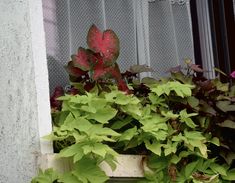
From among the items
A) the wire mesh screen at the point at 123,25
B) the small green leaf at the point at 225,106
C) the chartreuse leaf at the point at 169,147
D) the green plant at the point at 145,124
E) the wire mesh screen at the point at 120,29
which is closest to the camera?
the green plant at the point at 145,124

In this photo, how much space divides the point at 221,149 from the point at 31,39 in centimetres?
91

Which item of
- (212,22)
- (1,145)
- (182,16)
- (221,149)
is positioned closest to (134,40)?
(182,16)

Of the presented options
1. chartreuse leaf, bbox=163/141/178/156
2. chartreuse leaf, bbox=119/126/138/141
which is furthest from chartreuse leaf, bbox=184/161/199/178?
chartreuse leaf, bbox=119/126/138/141

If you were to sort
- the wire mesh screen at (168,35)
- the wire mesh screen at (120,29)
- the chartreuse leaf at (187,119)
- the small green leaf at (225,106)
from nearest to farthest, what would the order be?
the chartreuse leaf at (187,119) → the small green leaf at (225,106) → the wire mesh screen at (120,29) → the wire mesh screen at (168,35)

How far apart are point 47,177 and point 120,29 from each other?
121cm

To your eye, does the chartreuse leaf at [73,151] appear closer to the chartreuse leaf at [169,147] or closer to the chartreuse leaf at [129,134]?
the chartreuse leaf at [129,134]

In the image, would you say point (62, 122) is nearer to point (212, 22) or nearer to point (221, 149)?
point (221, 149)

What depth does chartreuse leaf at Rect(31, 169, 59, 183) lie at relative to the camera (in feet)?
7.58

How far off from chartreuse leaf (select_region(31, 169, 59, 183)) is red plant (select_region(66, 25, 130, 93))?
1.49ft

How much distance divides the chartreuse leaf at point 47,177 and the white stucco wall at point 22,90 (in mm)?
87

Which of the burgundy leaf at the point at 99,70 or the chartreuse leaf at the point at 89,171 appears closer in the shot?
the chartreuse leaf at the point at 89,171

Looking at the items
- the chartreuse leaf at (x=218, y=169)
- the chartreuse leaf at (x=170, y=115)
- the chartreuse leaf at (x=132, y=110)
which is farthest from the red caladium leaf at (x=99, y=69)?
the chartreuse leaf at (x=218, y=169)

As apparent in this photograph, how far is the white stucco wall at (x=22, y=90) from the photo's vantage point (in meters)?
2.41

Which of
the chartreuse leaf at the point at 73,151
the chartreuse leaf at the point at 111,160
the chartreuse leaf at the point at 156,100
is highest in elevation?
the chartreuse leaf at the point at 156,100
